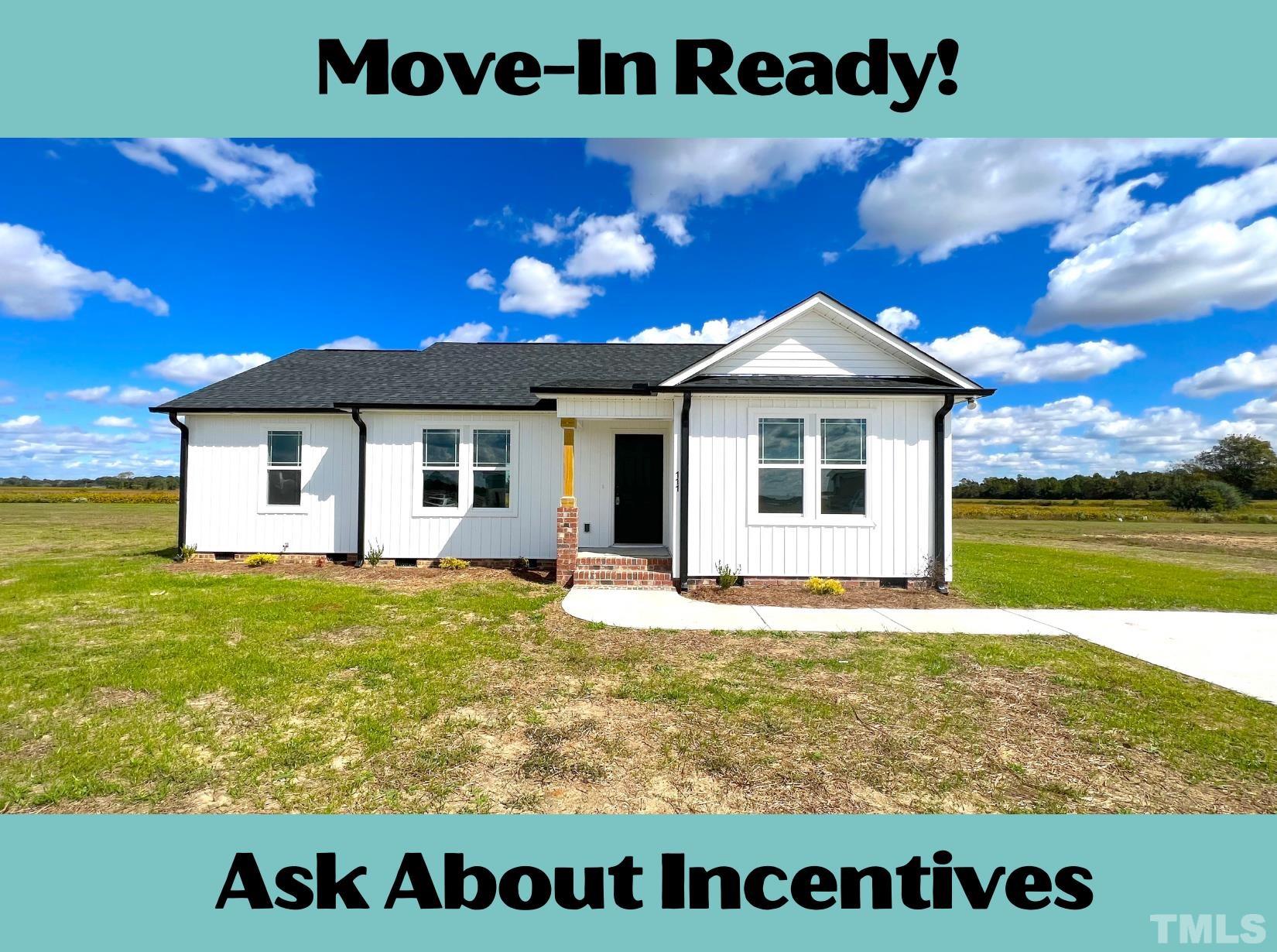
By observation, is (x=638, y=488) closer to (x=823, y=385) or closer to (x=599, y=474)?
(x=599, y=474)

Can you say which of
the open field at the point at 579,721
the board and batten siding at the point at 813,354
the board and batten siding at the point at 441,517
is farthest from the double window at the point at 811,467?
the board and batten siding at the point at 441,517

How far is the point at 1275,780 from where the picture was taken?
3.25 metres

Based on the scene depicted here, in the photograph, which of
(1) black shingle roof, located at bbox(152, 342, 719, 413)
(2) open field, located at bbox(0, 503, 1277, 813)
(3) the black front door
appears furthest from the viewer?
(3) the black front door

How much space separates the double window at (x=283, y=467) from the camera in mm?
11242

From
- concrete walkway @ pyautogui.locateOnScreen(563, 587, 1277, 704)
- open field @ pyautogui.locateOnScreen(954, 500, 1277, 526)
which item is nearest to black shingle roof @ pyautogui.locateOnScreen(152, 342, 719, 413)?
concrete walkway @ pyautogui.locateOnScreen(563, 587, 1277, 704)

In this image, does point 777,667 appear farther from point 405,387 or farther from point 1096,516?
point 1096,516

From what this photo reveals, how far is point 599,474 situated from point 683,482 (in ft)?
8.54

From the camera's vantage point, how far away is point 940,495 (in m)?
9.01

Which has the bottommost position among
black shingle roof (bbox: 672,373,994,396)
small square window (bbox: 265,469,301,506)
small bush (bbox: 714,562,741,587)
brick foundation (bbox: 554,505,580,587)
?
small bush (bbox: 714,562,741,587)

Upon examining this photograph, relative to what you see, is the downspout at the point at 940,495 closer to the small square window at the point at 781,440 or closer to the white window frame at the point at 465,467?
the small square window at the point at 781,440

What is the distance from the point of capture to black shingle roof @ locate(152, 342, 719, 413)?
1097 cm

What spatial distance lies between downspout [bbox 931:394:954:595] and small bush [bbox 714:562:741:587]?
346cm

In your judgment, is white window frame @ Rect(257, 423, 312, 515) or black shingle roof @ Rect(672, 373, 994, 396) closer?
black shingle roof @ Rect(672, 373, 994, 396)

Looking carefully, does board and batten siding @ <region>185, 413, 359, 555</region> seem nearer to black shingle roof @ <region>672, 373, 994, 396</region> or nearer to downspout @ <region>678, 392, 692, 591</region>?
downspout @ <region>678, 392, 692, 591</region>
